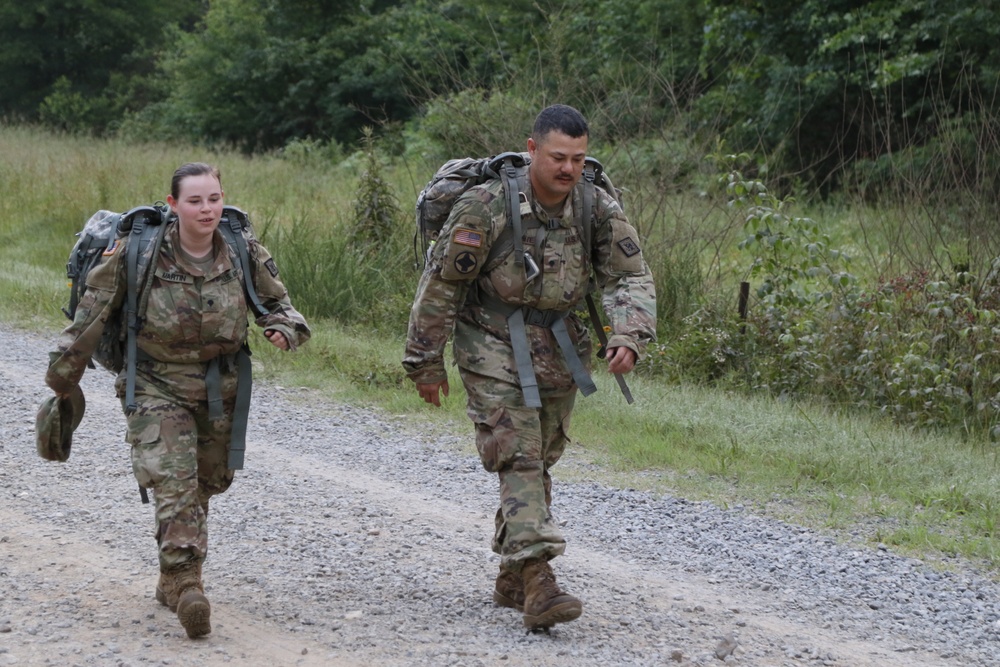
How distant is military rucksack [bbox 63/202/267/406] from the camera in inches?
175

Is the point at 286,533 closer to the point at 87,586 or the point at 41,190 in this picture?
the point at 87,586

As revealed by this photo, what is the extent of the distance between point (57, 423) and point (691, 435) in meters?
4.25

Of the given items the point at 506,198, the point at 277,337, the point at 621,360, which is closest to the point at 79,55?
the point at 277,337

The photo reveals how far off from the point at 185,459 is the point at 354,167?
17.5 m

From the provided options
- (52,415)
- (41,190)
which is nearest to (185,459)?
(52,415)

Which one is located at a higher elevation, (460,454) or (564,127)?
(564,127)

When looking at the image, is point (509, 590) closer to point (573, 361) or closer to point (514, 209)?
point (573, 361)

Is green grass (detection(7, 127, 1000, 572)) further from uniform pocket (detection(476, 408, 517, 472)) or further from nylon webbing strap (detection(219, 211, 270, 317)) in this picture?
nylon webbing strap (detection(219, 211, 270, 317))

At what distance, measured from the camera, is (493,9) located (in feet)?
77.6

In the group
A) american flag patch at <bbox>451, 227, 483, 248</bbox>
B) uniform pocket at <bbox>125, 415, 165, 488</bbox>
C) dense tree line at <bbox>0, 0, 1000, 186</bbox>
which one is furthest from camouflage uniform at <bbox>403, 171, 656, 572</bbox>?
dense tree line at <bbox>0, 0, 1000, 186</bbox>

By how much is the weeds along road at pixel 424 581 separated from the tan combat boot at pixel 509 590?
48 mm

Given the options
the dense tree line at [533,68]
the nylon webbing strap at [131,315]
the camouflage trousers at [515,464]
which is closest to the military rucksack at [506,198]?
the camouflage trousers at [515,464]

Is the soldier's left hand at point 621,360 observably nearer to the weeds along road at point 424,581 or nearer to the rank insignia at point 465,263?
the rank insignia at point 465,263

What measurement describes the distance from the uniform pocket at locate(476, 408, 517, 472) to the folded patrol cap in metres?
1.49
